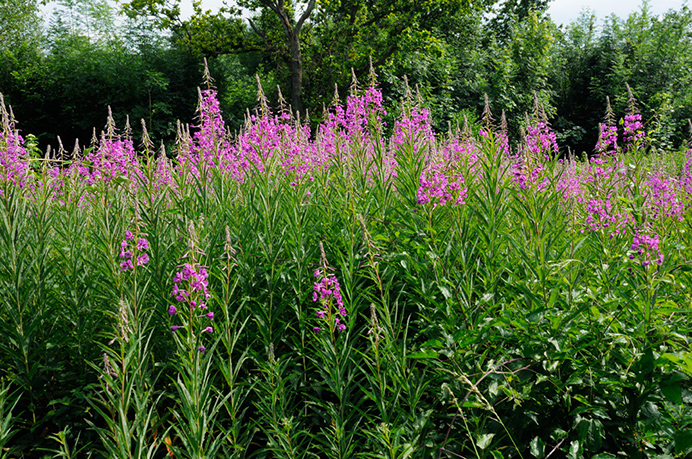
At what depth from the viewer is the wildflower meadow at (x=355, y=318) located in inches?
85.0

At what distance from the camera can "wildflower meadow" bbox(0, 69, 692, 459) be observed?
2158mm

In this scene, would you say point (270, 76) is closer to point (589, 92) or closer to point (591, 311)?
point (589, 92)

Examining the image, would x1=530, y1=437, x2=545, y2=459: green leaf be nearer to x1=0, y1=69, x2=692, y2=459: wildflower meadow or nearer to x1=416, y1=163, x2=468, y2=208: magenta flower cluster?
x1=0, y1=69, x2=692, y2=459: wildflower meadow

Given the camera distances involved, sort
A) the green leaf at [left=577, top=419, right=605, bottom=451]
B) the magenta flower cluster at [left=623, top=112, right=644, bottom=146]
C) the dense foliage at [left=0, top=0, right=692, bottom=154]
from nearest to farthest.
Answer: the green leaf at [left=577, top=419, right=605, bottom=451] → the magenta flower cluster at [left=623, top=112, right=644, bottom=146] → the dense foliage at [left=0, top=0, right=692, bottom=154]

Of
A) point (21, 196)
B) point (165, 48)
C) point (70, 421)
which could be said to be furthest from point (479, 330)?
point (165, 48)

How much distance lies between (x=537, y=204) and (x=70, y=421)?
9.96 ft

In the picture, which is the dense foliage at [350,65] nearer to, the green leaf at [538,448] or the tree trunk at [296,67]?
the tree trunk at [296,67]

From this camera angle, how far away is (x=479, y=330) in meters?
2.32

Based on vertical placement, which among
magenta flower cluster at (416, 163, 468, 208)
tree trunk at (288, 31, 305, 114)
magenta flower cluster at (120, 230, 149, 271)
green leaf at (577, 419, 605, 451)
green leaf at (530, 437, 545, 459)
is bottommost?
green leaf at (530, 437, 545, 459)

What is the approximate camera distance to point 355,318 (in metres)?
2.67

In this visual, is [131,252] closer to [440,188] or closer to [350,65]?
[440,188]

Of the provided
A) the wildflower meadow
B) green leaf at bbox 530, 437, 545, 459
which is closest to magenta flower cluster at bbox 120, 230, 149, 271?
the wildflower meadow

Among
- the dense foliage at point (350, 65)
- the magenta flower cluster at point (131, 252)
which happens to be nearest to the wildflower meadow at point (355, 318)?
the magenta flower cluster at point (131, 252)

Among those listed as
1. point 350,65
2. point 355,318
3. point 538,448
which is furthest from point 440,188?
point 350,65
